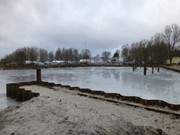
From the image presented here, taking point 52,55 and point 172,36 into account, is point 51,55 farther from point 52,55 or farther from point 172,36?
point 172,36

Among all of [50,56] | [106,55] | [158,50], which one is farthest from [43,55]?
[158,50]

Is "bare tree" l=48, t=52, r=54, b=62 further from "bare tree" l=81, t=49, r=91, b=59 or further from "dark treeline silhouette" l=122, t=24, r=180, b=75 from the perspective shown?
"dark treeline silhouette" l=122, t=24, r=180, b=75

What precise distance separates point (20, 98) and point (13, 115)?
8.08 meters

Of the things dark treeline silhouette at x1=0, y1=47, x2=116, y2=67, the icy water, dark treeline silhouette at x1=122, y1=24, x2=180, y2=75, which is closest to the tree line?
dark treeline silhouette at x1=0, y1=47, x2=116, y2=67

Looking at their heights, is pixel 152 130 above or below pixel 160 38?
below

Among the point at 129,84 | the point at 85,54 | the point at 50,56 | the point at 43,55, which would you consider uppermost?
the point at 85,54

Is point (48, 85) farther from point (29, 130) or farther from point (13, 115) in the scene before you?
point (29, 130)

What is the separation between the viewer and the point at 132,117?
9898mm

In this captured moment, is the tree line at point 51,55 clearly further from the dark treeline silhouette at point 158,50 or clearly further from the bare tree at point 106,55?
the dark treeline silhouette at point 158,50

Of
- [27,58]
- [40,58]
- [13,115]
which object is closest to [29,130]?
[13,115]

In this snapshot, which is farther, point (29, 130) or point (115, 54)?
point (115, 54)

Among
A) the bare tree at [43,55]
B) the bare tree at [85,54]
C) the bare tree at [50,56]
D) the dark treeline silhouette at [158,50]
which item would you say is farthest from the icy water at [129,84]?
the bare tree at [50,56]

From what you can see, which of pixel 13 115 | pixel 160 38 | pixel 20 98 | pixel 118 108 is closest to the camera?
pixel 13 115

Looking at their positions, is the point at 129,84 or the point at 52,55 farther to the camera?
the point at 52,55
